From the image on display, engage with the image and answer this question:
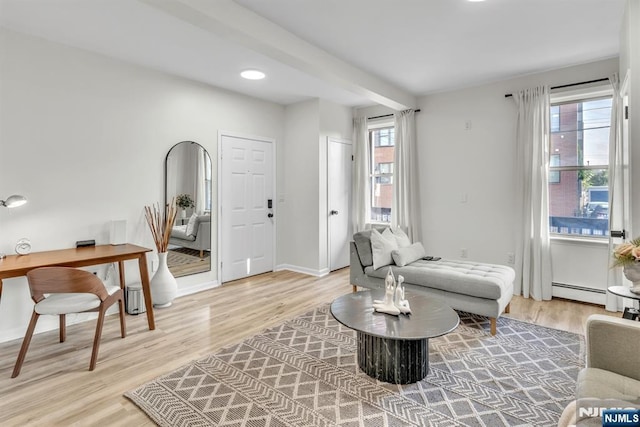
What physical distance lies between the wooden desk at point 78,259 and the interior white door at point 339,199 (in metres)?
2.69

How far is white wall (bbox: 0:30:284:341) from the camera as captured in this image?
2771 mm

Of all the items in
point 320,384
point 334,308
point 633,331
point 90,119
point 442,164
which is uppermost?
point 90,119

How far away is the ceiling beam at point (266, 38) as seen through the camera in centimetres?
214

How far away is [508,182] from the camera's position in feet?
13.4

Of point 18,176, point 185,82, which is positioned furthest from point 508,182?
point 18,176

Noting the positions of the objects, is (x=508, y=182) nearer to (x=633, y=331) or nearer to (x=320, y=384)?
(x=633, y=331)

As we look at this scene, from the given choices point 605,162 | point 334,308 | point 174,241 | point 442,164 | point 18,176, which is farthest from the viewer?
point 442,164

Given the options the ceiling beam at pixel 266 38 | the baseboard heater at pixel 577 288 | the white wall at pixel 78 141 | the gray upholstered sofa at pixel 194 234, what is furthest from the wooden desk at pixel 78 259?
the baseboard heater at pixel 577 288

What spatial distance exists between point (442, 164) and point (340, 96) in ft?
5.49

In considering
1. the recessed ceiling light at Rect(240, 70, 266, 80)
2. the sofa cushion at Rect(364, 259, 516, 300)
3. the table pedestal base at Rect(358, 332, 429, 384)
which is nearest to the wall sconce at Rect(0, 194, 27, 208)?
the recessed ceiling light at Rect(240, 70, 266, 80)

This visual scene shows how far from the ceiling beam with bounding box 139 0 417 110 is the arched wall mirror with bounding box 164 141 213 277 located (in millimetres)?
1696

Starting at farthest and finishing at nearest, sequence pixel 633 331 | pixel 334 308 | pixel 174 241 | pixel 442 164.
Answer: pixel 442 164 → pixel 174 241 → pixel 334 308 → pixel 633 331

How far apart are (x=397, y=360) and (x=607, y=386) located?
3.36 ft

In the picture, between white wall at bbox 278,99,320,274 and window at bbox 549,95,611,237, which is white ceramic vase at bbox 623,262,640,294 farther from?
white wall at bbox 278,99,320,274
